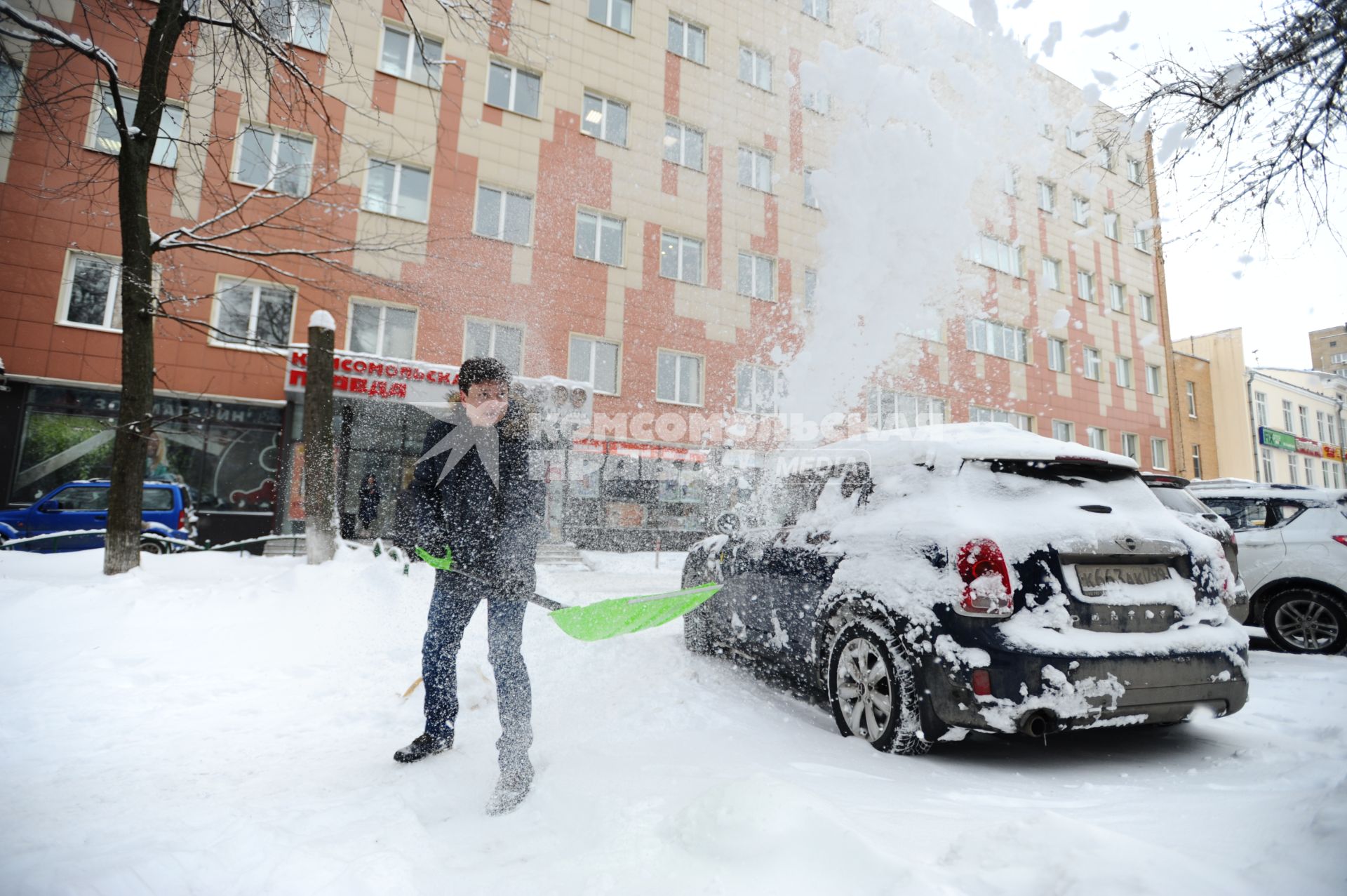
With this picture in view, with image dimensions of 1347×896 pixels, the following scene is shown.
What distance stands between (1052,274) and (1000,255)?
3.55m

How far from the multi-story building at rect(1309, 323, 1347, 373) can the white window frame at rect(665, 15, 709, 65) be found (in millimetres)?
65997

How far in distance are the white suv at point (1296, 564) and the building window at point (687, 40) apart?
17919mm

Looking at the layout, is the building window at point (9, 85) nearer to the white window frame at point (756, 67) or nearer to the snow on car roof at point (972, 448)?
the snow on car roof at point (972, 448)

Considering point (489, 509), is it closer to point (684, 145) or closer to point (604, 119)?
point (604, 119)

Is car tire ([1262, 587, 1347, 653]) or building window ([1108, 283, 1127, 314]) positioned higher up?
building window ([1108, 283, 1127, 314])

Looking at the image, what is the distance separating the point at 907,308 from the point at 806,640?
15403mm

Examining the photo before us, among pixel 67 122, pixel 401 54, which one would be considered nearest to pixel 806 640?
pixel 67 122

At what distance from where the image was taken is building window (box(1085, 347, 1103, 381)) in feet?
83.9

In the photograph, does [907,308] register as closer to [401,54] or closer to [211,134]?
[401,54]

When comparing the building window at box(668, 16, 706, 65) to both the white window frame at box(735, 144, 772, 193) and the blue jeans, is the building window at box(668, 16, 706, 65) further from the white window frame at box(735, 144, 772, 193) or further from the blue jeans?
the blue jeans

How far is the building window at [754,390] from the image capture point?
18000mm

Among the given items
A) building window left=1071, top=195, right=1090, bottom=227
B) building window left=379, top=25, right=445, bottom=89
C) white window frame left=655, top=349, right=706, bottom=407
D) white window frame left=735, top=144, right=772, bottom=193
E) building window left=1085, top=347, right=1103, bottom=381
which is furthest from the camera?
building window left=1085, top=347, right=1103, bottom=381

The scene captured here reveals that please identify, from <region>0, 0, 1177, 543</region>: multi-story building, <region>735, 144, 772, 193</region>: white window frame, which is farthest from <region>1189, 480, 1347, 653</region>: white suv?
<region>735, 144, 772, 193</region>: white window frame

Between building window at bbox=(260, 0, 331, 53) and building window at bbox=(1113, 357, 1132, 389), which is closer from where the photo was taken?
building window at bbox=(260, 0, 331, 53)
